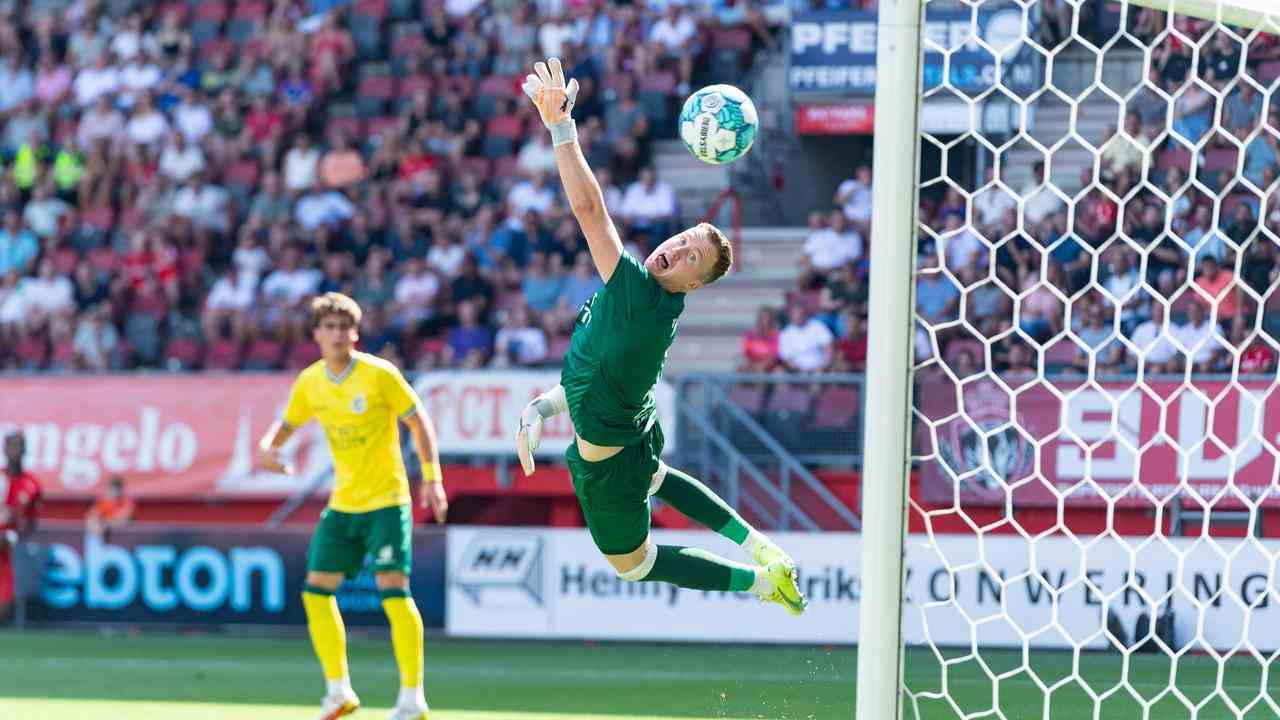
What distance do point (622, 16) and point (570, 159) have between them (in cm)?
1271

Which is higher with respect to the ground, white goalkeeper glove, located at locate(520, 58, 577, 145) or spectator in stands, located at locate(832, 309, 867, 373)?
white goalkeeper glove, located at locate(520, 58, 577, 145)

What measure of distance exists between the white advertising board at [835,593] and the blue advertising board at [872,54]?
404 cm

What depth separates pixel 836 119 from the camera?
55.4ft

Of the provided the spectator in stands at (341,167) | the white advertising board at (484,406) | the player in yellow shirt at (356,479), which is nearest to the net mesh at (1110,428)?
the white advertising board at (484,406)

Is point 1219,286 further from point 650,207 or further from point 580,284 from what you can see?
point 650,207

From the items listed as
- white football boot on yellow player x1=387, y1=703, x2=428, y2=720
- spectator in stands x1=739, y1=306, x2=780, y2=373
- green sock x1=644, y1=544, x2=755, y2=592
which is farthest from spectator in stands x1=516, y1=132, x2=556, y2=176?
green sock x1=644, y1=544, x2=755, y2=592

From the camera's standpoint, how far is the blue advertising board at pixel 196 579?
13.6 meters

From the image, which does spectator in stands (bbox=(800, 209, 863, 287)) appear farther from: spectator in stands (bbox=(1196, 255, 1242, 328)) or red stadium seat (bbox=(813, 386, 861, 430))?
spectator in stands (bbox=(1196, 255, 1242, 328))

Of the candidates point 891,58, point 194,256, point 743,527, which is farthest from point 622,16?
point 891,58

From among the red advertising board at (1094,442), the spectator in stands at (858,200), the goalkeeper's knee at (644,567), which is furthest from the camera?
the spectator in stands at (858,200)

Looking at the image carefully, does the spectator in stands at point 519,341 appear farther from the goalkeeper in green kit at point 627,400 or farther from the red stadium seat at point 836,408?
the goalkeeper in green kit at point 627,400

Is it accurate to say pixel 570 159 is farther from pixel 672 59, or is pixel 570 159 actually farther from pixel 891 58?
pixel 672 59

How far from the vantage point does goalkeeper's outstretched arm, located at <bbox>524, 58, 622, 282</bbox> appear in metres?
6.18

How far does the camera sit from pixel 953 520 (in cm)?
1268
